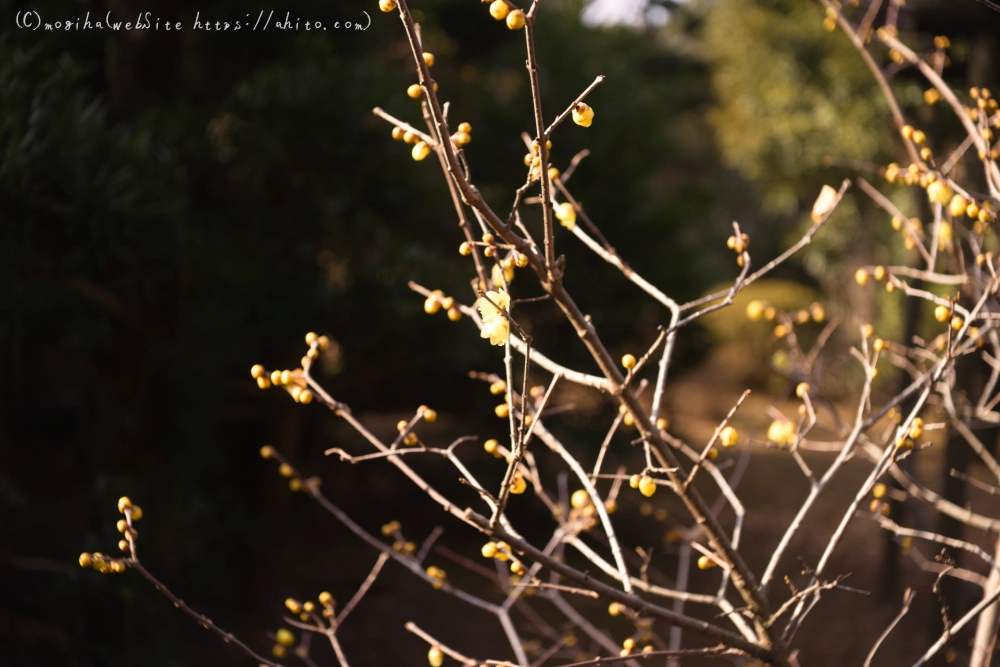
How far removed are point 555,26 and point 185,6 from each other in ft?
7.84

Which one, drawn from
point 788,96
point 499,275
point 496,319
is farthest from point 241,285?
point 788,96

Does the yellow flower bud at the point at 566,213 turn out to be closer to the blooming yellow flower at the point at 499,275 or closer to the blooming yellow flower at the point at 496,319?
the blooming yellow flower at the point at 499,275

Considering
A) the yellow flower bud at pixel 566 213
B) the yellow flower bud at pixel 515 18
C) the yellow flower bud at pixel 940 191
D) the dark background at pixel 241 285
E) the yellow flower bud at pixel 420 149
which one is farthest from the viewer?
the dark background at pixel 241 285

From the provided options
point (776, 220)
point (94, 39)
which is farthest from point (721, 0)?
point (94, 39)

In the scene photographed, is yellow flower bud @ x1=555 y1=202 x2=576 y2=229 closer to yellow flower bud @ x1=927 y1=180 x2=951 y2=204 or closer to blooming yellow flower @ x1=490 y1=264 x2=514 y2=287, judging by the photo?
blooming yellow flower @ x1=490 y1=264 x2=514 y2=287

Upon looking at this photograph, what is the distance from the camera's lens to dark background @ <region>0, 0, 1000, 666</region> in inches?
96.0

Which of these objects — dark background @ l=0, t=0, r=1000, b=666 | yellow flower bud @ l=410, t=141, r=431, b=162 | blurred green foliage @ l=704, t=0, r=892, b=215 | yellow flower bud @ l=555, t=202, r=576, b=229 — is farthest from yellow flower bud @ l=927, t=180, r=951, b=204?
blurred green foliage @ l=704, t=0, r=892, b=215

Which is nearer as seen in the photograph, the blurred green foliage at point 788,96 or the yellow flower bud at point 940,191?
the yellow flower bud at point 940,191

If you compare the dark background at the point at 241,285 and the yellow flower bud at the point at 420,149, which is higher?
the yellow flower bud at the point at 420,149

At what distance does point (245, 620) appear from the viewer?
146 inches

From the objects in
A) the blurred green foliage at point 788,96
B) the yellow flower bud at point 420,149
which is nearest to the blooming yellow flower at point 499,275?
the yellow flower bud at point 420,149

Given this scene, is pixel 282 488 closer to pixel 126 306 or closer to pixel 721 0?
pixel 126 306

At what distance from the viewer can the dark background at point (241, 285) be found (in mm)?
2439

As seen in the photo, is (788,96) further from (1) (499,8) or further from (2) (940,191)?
(1) (499,8)
